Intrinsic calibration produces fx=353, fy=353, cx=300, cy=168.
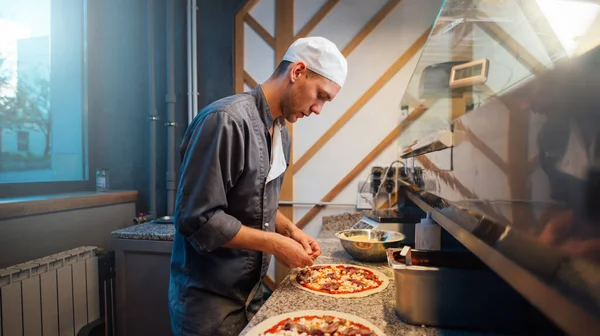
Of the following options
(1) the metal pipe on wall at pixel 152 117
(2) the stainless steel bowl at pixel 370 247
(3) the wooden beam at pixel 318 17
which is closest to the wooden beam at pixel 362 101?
(3) the wooden beam at pixel 318 17

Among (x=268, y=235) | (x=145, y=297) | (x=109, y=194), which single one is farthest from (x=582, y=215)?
(x=109, y=194)

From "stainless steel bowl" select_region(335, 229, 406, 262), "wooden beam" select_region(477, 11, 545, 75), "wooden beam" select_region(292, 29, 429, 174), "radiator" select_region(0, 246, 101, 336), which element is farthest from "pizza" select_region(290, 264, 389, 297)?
"wooden beam" select_region(292, 29, 429, 174)

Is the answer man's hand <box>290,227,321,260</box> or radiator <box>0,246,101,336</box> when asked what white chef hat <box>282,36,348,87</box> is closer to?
man's hand <box>290,227,321,260</box>

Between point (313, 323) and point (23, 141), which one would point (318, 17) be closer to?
point (23, 141)

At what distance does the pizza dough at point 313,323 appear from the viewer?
3.29ft

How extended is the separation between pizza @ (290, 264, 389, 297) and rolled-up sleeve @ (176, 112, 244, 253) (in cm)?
44

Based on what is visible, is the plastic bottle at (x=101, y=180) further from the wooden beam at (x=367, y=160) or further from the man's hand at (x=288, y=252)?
the man's hand at (x=288, y=252)

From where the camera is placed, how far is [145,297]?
89.0 inches

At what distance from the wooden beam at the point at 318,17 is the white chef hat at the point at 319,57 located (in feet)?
5.77

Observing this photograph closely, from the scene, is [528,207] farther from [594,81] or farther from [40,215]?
[40,215]

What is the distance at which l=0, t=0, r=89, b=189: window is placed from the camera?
219cm

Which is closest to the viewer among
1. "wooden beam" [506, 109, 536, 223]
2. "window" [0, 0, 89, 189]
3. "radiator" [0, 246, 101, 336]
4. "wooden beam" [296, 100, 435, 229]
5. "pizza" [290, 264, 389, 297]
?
"wooden beam" [506, 109, 536, 223]

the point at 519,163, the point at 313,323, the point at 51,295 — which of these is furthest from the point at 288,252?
the point at 51,295

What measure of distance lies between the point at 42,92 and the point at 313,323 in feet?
8.04
